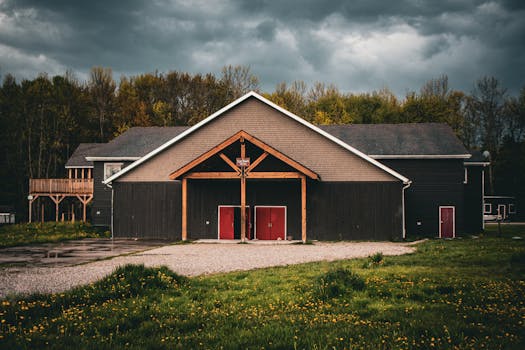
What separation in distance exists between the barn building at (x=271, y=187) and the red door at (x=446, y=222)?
0.21 ft

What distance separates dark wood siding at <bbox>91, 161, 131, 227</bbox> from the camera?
3475 centimetres

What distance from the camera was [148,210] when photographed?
1105 inches

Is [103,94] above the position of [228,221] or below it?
above

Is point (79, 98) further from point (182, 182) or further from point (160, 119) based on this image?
point (182, 182)

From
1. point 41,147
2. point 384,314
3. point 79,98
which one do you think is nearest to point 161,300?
point 384,314

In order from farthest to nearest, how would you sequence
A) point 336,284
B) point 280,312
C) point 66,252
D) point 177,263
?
point 66,252 → point 177,263 → point 336,284 → point 280,312

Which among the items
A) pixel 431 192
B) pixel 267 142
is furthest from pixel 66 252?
pixel 431 192

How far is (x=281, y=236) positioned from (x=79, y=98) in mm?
37194

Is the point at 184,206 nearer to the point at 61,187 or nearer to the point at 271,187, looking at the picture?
the point at 271,187

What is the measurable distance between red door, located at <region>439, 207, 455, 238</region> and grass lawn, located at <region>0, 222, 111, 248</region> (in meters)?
21.3

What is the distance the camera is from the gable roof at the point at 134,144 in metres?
34.1

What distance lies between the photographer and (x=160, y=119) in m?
55.1

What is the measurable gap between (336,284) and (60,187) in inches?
1386

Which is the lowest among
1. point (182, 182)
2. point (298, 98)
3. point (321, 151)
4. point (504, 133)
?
point (182, 182)
